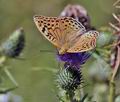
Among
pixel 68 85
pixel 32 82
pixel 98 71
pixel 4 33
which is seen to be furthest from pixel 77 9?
pixel 4 33

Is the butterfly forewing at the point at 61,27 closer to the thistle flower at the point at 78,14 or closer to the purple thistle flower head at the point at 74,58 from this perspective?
the purple thistle flower head at the point at 74,58

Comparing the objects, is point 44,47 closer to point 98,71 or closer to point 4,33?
point 4,33

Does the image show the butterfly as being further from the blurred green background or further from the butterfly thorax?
the blurred green background

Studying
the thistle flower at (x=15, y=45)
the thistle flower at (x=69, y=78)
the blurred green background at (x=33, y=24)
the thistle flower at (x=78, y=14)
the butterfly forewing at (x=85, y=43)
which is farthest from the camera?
the blurred green background at (x=33, y=24)

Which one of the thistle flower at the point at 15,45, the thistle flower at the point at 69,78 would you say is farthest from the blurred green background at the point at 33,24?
the thistle flower at the point at 69,78

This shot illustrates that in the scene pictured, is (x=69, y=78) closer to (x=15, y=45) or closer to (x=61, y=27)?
(x=61, y=27)

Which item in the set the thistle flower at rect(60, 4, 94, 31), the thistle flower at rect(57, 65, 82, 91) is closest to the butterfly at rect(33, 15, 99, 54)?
the thistle flower at rect(57, 65, 82, 91)
